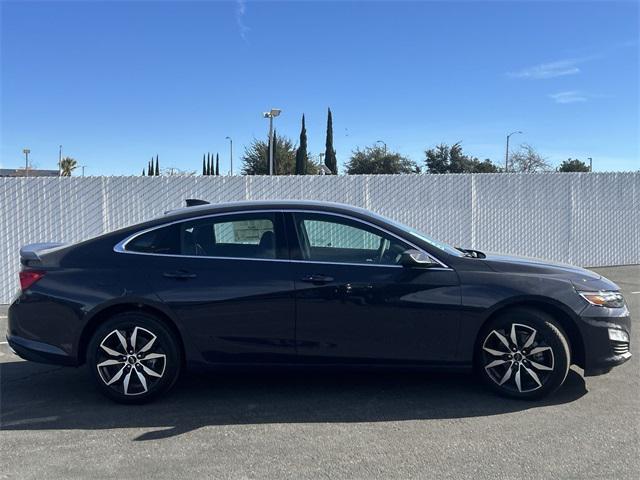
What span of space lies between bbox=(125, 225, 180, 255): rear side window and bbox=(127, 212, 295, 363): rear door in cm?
2

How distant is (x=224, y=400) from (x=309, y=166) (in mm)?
44306

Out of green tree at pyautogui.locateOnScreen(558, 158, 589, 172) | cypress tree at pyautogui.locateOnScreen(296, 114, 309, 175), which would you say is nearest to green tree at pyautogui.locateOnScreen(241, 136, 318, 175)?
cypress tree at pyautogui.locateOnScreen(296, 114, 309, 175)

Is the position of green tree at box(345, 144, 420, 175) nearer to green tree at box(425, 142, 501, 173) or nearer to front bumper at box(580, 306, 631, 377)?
green tree at box(425, 142, 501, 173)

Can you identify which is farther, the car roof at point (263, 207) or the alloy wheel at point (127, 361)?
the car roof at point (263, 207)

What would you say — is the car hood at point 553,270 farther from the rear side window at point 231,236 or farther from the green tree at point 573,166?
the green tree at point 573,166

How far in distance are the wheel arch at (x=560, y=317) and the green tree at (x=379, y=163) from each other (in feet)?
158

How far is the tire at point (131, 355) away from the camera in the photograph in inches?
167

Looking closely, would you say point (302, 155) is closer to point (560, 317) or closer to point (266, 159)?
point (266, 159)

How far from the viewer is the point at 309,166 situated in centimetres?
4803

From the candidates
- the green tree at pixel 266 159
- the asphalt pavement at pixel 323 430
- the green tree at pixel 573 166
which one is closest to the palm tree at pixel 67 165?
the green tree at pixel 266 159

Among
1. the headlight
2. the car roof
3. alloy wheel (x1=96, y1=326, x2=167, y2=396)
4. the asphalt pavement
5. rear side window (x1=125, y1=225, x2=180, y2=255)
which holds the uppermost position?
the car roof

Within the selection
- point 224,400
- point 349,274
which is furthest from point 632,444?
point 224,400

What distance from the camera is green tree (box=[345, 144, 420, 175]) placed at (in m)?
52.9

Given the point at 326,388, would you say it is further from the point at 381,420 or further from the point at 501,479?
the point at 501,479
